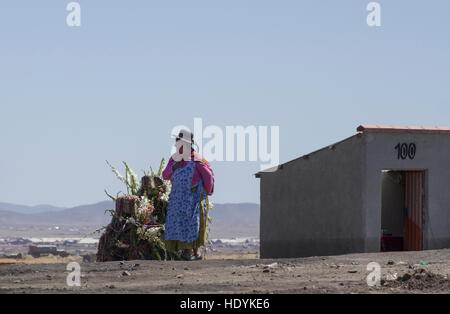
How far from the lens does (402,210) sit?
22.5m

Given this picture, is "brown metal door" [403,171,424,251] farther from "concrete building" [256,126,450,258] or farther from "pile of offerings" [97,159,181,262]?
"pile of offerings" [97,159,181,262]

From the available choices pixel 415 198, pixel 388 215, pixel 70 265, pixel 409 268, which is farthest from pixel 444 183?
pixel 70 265

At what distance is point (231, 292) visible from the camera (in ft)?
35.2

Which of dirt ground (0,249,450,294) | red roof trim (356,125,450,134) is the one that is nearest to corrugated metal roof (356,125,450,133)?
red roof trim (356,125,450,134)

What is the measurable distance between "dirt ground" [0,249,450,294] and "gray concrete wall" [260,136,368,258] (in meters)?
3.48

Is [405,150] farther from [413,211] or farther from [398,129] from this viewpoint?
[413,211]

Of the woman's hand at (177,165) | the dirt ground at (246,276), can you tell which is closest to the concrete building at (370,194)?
the dirt ground at (246,276)

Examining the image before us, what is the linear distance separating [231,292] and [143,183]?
7.68 meters

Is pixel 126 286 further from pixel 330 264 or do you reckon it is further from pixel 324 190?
pixel 324 190

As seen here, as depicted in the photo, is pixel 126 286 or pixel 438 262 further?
pixel 438 262

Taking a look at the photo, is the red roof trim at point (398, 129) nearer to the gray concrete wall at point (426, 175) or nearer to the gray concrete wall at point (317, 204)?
the gray concrete wall at point (426, 175)

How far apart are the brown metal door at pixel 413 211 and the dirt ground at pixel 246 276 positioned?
4.11m
